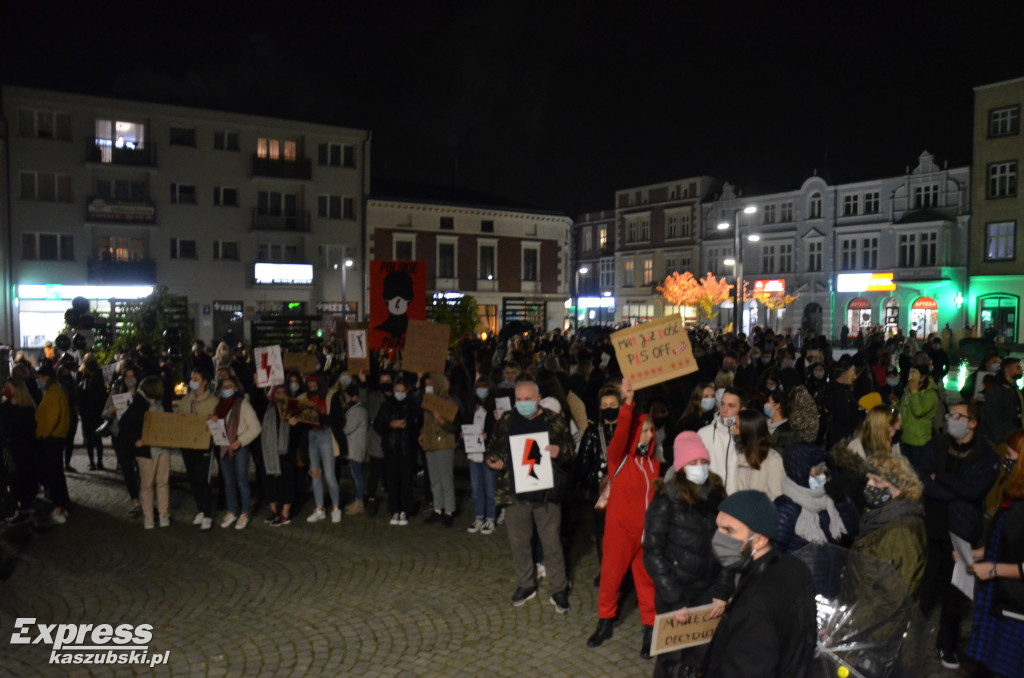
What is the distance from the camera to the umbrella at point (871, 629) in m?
3.20

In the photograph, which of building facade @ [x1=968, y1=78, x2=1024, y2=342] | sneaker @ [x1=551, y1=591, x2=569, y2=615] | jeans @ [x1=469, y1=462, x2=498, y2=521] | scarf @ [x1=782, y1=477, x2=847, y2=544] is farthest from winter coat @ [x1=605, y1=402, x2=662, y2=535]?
building facade @ [x1=968, y1=78, x2=1024, y2=342]

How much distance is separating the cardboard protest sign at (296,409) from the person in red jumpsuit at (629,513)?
4383 millimetres

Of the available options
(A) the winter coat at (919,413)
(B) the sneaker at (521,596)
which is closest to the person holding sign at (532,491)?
(B) the sneaker at (521,596)

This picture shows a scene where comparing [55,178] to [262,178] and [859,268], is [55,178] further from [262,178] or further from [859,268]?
[859,268]

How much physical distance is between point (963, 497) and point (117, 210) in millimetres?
38518

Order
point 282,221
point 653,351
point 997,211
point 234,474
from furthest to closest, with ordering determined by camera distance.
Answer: point 282,221 < point 997,211 < point 234,474 < point 653,351

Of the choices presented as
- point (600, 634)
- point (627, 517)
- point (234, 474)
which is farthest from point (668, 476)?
point (234, 474)

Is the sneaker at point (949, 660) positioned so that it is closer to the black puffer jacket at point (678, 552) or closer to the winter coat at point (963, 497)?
the winter coat at point (963, 497)

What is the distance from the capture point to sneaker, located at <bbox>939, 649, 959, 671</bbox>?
548 cm

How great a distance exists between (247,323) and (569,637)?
118 feet

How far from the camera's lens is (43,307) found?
3572cm

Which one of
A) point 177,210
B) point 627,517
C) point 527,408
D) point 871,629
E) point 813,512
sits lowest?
point 627,517

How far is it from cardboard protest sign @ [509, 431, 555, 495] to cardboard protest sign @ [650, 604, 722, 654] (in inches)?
109

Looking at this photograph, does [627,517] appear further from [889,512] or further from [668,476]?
[889,512]
